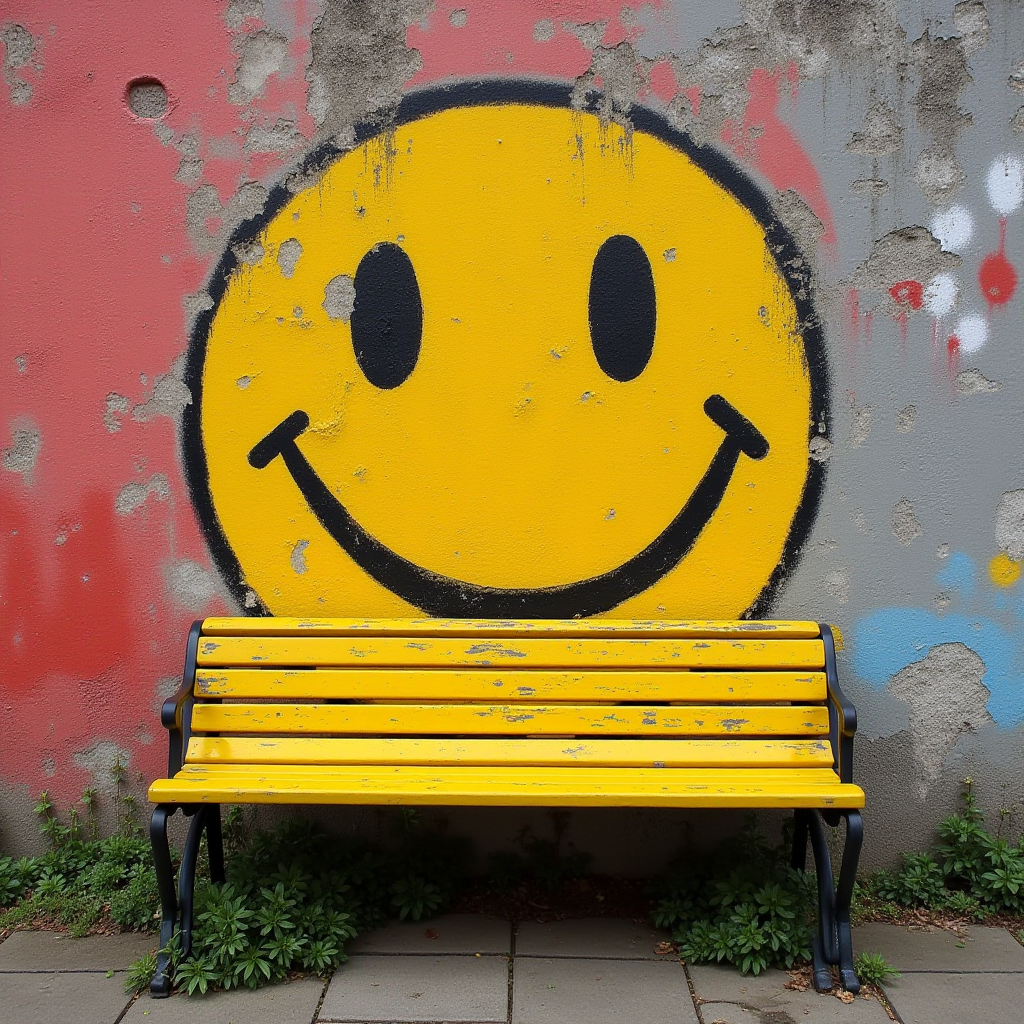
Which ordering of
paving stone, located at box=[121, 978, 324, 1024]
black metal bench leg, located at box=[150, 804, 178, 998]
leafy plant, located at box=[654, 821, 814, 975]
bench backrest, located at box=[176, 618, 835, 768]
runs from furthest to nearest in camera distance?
bench backrest, located at box=[176, 618, 835, 768], leafy plant, located at box=[654, 821, 814, 975], black metal bench leg, located at box=[150, 804, 178, 998], paving stone, located at box=[121, 978, 324, 1024]

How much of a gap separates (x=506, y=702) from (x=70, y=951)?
151 cm

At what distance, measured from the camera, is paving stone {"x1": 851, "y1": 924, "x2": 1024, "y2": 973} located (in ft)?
9.39

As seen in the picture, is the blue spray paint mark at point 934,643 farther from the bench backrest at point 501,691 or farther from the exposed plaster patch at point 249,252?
the exposed plaster patch at point 249,252

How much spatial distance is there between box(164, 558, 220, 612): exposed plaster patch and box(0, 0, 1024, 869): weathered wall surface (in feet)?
0.03

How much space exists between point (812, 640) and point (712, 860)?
794 millimetres

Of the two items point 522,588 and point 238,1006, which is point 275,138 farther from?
point 238,1006

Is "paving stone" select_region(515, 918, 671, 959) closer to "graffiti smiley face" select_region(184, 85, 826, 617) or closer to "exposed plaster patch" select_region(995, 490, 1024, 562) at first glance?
"graffiti smiley face" select_region(184, 85, 826, 617)

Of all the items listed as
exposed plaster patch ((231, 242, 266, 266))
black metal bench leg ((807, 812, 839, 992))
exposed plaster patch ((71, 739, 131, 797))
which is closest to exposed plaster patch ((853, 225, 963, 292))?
black metal bench leg ((807, 812, 839, 992))

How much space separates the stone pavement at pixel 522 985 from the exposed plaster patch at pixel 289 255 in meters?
2.16

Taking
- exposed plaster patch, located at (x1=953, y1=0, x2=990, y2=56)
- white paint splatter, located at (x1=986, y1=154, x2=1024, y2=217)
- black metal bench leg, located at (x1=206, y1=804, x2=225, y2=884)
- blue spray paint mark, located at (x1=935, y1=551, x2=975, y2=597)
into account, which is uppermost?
exposed plaster patch, located at (x1=953, y1=0, x2=990, y2=56)

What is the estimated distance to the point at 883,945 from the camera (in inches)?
117

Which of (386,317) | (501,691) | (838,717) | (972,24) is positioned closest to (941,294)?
(972,24)

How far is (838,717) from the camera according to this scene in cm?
298

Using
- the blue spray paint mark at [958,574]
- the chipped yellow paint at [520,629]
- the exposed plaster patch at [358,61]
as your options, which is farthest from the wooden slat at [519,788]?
the exposed plaster patch at [358,61]
